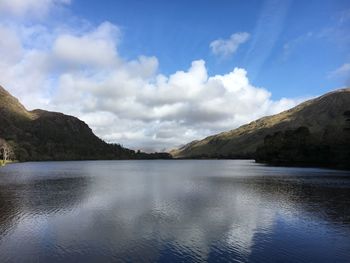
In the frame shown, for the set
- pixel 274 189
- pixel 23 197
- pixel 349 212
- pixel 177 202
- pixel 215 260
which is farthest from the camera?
pixel 274 189

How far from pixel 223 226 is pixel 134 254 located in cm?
1696

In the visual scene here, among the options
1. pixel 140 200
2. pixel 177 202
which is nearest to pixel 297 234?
pixel 177 202

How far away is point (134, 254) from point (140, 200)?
3967cm

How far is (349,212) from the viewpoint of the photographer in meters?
61.0

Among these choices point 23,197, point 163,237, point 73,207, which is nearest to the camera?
point 163,237

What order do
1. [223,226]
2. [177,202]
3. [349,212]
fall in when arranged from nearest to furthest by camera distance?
[223,226]
[349,212]
[177,202]

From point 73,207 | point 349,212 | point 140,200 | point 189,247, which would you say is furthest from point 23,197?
point 349,212

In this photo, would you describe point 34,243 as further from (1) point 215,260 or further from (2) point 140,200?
(2) point 140,200

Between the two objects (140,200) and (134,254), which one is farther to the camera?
(140,200)

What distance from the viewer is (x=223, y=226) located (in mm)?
50469

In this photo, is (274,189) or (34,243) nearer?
(34,243)

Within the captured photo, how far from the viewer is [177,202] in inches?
2867

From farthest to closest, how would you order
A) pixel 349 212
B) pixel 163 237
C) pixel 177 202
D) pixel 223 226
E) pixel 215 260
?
pixel 177 202
pixel 349 212
pixel 223 226
pixel 163 237
pixel 215 260

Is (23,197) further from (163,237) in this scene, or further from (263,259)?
(263,259)
